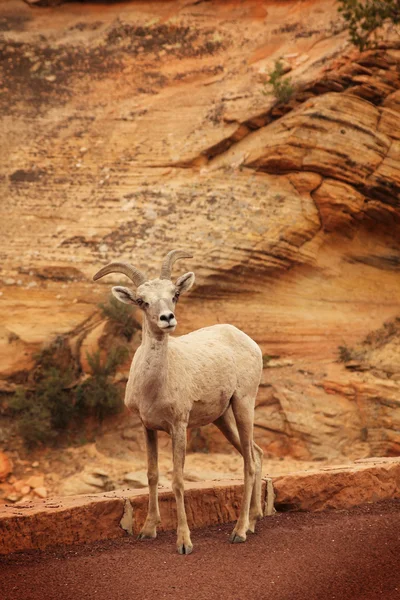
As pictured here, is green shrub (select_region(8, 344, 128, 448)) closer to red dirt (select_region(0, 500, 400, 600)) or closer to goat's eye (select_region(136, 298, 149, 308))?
red dirt (select_region(0, 500, 400, 600))

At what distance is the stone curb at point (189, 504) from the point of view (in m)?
6.80

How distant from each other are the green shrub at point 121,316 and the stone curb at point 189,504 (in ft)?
25.6

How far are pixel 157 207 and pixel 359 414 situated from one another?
6637 millimetres

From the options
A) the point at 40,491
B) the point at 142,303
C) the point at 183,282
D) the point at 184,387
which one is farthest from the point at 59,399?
the point at 142,303

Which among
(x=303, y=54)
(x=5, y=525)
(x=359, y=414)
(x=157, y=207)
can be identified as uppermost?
(x=303, y=54)

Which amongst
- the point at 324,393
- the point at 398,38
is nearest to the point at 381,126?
the point at 398,38

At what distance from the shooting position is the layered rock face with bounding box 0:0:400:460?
614 inches

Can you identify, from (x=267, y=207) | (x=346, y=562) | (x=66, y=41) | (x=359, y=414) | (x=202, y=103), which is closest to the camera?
(x=346, y=562)

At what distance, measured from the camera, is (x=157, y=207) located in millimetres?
17406

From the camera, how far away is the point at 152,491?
713 centimetres

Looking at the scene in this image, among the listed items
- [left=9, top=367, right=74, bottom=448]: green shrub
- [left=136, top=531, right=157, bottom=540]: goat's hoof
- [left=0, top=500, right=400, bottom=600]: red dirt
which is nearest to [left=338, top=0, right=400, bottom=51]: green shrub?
[left=9, top=367, right=74, bottom=448]: green shrub

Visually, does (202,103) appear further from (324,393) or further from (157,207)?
(324,393)

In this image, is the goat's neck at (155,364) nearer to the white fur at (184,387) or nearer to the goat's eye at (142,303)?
the white fur at (184,387)

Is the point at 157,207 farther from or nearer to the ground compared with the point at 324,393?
farther from the ground
